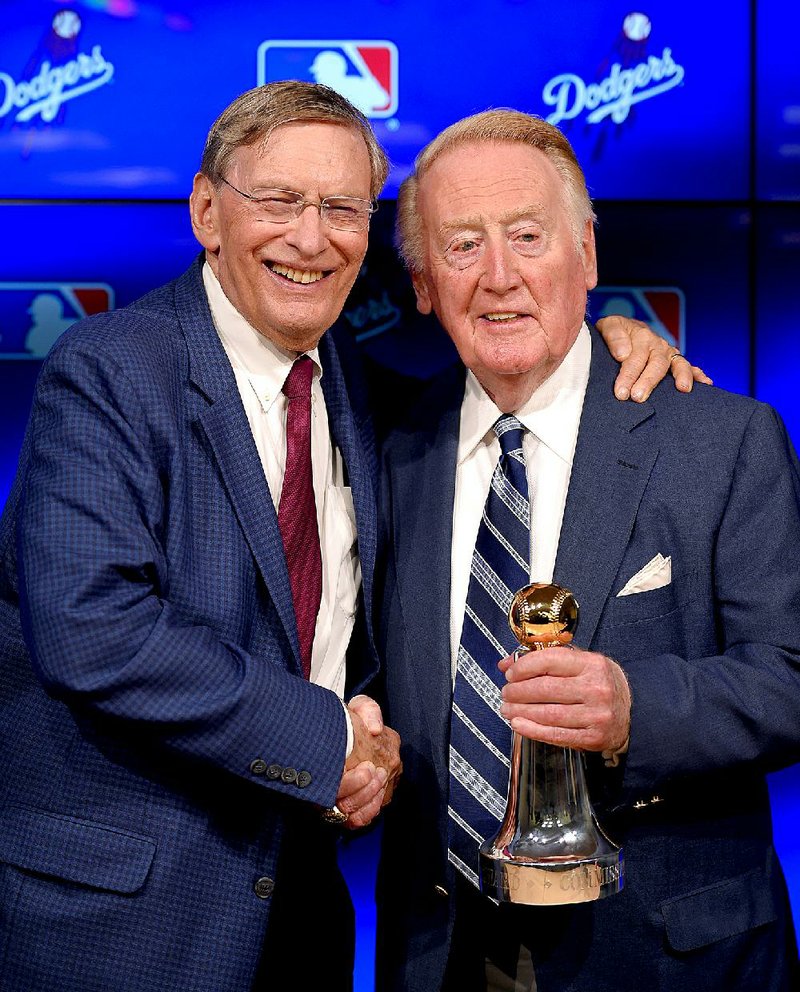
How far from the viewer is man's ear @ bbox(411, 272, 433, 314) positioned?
263cm

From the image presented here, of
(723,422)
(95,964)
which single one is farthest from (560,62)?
(95,964)

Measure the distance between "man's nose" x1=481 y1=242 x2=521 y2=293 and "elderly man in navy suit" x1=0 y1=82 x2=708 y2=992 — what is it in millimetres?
256

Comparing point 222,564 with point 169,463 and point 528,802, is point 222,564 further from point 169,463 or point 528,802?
point 528,802

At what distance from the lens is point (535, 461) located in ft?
7.88

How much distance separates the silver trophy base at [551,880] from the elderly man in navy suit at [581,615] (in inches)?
8.7

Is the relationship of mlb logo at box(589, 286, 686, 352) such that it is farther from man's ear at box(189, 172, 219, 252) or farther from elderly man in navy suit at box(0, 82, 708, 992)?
man's ear at box(189, 172, 219, 252)

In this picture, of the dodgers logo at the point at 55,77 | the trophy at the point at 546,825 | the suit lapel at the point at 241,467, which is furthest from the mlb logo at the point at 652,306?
the trophy at the point at 546,825

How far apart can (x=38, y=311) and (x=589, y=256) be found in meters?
1.32

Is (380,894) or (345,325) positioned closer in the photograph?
(380,894)

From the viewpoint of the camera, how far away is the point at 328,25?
3.04 meters

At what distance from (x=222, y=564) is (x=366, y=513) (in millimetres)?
381

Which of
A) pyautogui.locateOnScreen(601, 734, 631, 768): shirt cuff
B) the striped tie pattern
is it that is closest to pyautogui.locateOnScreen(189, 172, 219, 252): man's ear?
the striped tie pattern

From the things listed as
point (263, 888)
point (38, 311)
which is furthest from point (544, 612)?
point (38, 311)

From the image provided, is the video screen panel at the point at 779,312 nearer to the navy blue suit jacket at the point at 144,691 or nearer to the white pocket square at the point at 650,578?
the white pocket square at the point at 650,578
